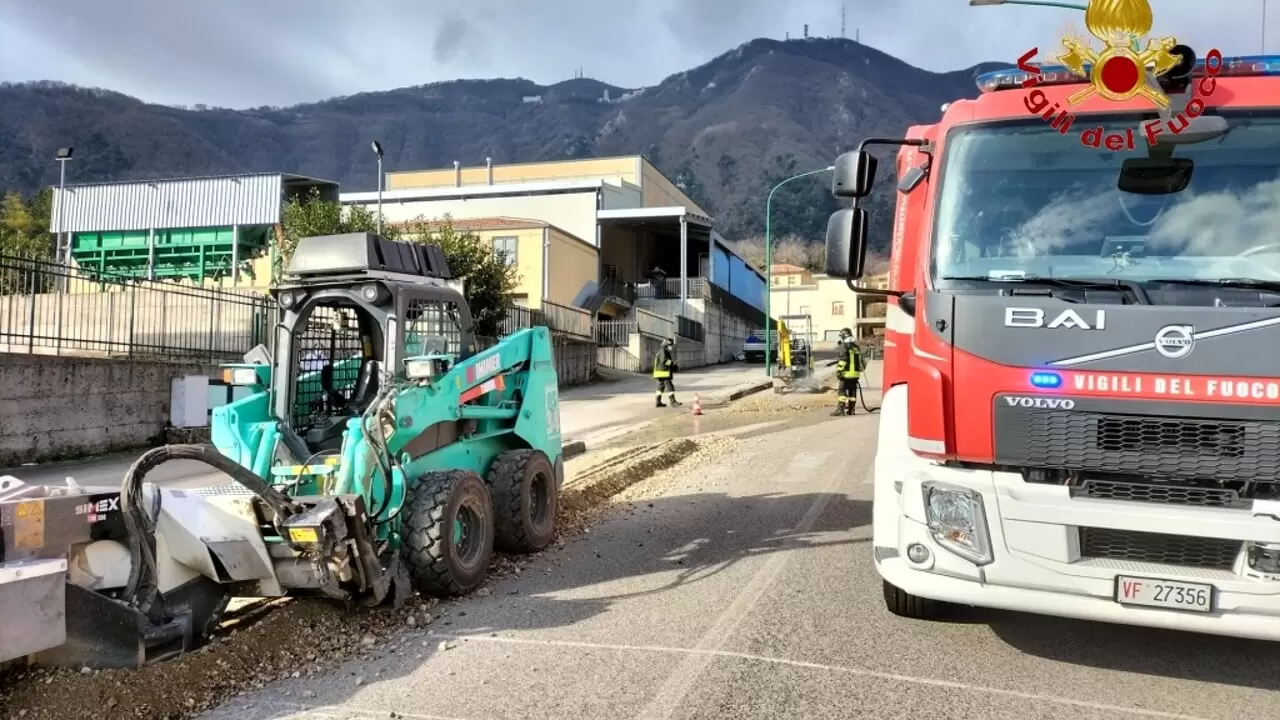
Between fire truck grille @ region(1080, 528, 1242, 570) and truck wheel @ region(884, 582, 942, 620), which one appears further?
truck wheel @ region(884, 582, 942, 620)

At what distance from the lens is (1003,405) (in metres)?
4.21

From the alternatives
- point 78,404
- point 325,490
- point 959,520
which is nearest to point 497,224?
point 78,404

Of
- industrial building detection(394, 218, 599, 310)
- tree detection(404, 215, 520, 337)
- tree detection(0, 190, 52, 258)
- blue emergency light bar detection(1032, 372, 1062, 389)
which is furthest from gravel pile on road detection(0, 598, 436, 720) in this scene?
tree detection(0, 190, 52, 258)

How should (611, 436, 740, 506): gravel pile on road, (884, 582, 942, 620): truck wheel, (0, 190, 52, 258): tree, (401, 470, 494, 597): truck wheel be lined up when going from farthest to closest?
1. (0, 190, 52, 258): tree
2. (611, 436, 740, 506): gravel pile on road
3. (401, 470, 494, 597): truck wheel
4. (884, 582, 942, 620): truck wheel

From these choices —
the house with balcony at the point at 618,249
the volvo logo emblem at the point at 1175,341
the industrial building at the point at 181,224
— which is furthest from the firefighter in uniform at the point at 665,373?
the industrial building at the point at 181,224

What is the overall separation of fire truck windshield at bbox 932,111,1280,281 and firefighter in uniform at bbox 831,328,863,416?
44.6 ft

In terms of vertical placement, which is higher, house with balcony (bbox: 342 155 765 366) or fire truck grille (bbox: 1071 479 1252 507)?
house with balcony (bbox: 342 155 765 366)

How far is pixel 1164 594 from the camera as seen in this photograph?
390 centimetres

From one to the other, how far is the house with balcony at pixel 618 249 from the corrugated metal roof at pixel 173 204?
5.02 m

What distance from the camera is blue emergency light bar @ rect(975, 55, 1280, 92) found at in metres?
4.62

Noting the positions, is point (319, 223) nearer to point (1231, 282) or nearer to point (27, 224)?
point (1231, 282)

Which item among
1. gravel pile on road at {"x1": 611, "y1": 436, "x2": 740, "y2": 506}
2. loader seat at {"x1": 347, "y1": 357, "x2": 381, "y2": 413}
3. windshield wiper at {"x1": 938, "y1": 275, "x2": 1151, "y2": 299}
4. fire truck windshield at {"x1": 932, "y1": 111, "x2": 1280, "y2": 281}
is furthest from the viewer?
gravel pile on road at {"x1": 611, "y1": 436, "x2": 740, "y2": 506}

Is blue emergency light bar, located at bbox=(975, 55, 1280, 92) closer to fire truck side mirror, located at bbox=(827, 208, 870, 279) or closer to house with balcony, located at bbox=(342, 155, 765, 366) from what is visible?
fire truck side mirror, located at bbox=(827, 208, 870, 279)

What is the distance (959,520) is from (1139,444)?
88 centimetres
